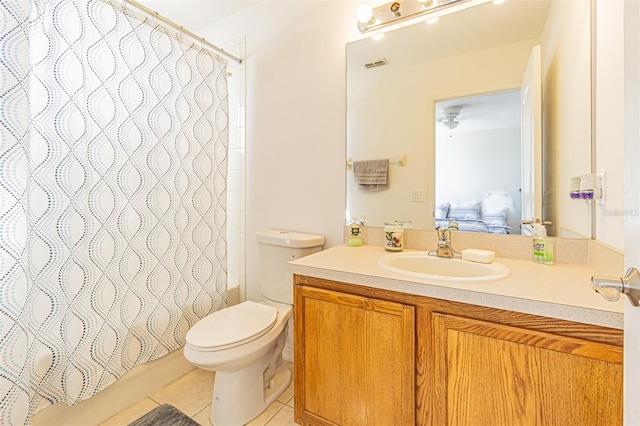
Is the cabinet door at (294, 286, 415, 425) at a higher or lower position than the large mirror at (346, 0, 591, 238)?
lower

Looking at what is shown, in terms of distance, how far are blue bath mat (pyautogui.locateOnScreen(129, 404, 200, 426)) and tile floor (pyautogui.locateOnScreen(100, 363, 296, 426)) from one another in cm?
9

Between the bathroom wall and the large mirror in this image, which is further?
the bathroom wall

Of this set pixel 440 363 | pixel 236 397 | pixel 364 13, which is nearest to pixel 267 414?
pixel 236 397

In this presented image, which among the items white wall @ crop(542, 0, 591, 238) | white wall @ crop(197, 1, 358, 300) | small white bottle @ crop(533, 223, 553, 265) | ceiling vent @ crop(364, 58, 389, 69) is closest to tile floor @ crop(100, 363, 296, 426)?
white wall @ crop(197, 1, 358, 300)

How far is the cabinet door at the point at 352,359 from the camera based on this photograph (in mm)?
993

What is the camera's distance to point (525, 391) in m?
0.80

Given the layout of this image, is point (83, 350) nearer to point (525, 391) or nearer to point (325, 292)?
point (325, 292)

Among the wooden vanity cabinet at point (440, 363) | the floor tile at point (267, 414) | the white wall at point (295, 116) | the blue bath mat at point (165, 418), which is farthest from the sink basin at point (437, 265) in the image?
the blue bath mat at point (165, 418)

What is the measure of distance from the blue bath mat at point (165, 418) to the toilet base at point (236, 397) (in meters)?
0.12

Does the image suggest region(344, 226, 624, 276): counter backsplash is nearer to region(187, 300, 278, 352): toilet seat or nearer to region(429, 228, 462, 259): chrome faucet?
region(429, 228, 462, 259): chrome faucet

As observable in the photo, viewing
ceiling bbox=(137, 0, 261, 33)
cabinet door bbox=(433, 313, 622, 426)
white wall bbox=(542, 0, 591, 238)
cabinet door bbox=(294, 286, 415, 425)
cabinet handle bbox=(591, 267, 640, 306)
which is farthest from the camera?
ceiling bbox=(137, 0, 261, 33)

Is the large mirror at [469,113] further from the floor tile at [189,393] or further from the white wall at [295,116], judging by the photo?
the floor tile at [189,393]

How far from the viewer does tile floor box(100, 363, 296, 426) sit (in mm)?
Result: 1390

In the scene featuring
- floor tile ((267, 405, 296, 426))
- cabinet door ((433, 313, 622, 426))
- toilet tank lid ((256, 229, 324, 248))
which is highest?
toilet tank lid ((256, 229, 324, 248))
